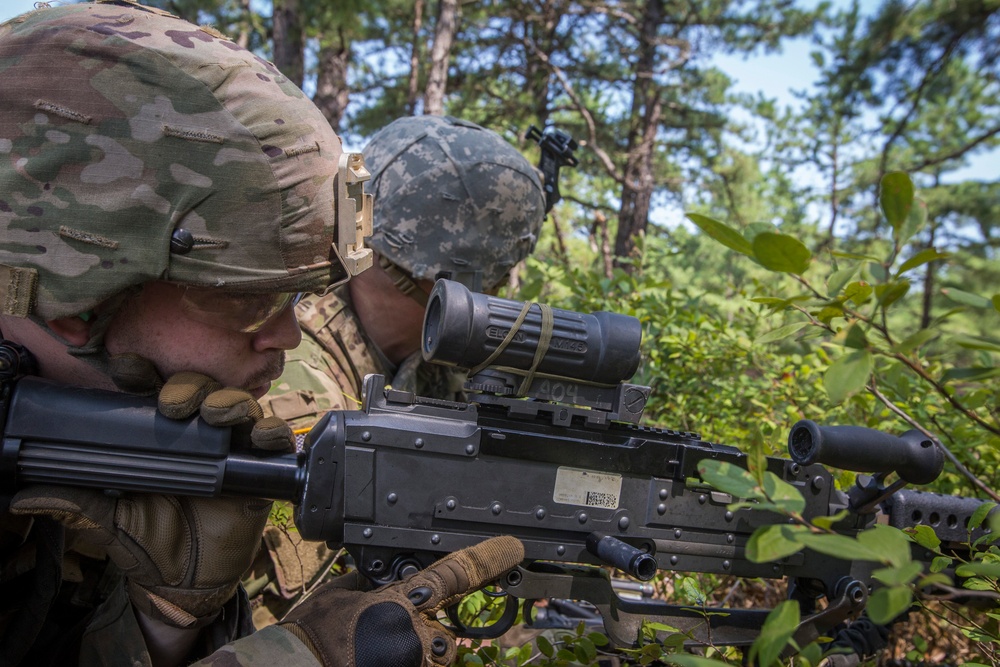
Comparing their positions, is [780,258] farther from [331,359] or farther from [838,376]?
[331,359]

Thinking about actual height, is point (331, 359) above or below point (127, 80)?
below

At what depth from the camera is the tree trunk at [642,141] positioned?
11.7 m

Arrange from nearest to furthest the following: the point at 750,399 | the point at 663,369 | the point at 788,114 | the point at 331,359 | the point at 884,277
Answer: the point at 884,277 < the point at 331,359 < the point at 750,399 < the point at 663,369 < the point at 788,114

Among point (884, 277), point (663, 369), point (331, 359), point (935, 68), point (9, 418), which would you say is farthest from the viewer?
point (935, 68)

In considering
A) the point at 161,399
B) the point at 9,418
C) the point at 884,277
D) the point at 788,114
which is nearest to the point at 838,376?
the point at 884,277

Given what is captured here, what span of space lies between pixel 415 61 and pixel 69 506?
13.2 metres

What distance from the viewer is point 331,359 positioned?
325cm

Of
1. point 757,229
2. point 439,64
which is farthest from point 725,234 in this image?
point 439,64

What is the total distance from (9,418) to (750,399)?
3508 mm

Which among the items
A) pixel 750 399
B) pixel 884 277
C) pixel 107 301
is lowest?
pixel 750 399

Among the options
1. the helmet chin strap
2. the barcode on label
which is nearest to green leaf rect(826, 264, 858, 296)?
the barcode on label

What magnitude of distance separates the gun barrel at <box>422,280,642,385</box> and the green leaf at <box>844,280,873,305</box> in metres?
0.85

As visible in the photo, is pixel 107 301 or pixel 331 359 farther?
pixel 331 359

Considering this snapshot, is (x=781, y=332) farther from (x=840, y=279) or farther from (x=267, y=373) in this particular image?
(x=267, y=373)
